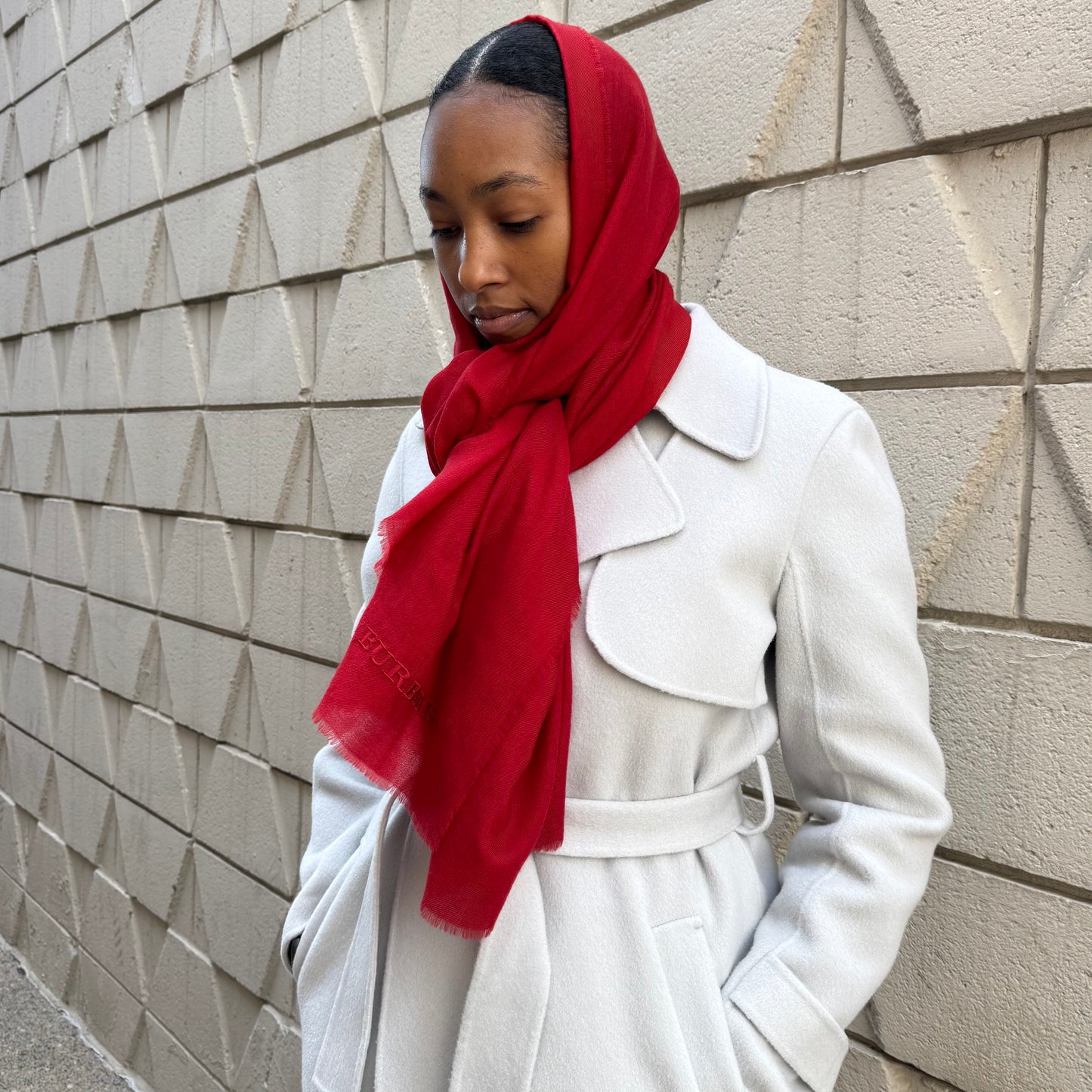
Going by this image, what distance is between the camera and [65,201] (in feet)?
14.3

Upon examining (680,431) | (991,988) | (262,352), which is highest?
(262,352)

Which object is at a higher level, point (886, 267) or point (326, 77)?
point (326, 77)

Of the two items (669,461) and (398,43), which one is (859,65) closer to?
(669,461)

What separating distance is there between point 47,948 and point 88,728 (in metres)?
1.09

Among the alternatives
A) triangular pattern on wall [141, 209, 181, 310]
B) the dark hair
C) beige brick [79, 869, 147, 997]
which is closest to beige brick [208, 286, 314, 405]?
triangular pattern on wall [141, 209, 181, 310]

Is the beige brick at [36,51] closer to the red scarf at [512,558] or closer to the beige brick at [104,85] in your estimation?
the beige brick at [104,85]

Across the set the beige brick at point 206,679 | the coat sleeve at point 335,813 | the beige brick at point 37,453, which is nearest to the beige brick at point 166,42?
the beige brick at point 37,453

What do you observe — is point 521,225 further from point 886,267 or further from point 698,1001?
point 698,1001

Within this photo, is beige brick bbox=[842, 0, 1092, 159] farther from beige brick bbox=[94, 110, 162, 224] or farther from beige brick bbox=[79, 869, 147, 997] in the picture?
beige brick bbox=[79, 869, 147, 997]

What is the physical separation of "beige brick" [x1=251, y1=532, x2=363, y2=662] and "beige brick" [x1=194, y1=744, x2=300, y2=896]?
0.39m

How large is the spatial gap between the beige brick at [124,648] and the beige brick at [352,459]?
47.9 inches

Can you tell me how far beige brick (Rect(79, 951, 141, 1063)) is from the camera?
383 cm

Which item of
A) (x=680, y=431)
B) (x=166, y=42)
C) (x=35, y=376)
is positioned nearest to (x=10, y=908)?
(x=35, y=376)

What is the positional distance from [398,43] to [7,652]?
369 cm
